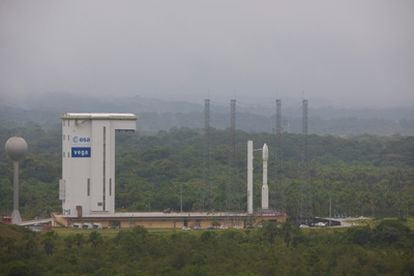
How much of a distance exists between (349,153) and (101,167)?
151 feet

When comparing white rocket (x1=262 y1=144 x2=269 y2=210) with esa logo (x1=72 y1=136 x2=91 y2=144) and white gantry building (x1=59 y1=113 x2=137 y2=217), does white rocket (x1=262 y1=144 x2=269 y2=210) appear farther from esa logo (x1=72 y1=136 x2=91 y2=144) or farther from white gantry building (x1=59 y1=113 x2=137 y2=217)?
esa logo (x1=72 y1=136 x2=91 y2=144)

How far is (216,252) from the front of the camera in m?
43.4

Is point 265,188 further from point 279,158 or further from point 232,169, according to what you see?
point 279,158

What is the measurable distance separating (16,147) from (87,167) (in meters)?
2.98

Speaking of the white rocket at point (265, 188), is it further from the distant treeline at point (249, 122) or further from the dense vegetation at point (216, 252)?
the distant treeline at point (249, 122)

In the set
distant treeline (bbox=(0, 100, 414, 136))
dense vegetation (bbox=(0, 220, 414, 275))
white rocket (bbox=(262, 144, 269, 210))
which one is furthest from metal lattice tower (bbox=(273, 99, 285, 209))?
distant treeline (bbox=(0, 100, 414, 136))

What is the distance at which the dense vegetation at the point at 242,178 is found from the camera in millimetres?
60500

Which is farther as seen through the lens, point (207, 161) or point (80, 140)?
point (207, 161)

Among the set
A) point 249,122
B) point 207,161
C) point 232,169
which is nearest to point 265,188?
point 232,169

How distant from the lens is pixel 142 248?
44062mm

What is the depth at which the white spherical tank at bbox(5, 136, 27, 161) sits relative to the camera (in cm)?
5406

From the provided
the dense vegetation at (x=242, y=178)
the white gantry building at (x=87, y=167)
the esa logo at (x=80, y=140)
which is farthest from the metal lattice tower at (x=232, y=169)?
the esa logo at (x=80, y=140)

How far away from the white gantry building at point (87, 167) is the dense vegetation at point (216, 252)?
419 centimetres

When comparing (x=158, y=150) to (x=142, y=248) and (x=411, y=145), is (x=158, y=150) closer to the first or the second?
(x=411, y=145)
